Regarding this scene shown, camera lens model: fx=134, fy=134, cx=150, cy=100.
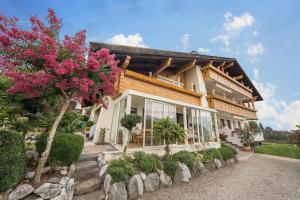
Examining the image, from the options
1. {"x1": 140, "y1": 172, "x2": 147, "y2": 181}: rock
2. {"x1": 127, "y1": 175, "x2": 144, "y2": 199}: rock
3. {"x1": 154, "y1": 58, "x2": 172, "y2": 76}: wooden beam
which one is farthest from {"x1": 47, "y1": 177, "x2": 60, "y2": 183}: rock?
{"x1": 154, "y1": 58, "x2": 172, "y2": 76}: wooden beam

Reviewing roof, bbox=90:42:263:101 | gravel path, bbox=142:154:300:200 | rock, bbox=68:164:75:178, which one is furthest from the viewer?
roof, bbox=90:42:263:101

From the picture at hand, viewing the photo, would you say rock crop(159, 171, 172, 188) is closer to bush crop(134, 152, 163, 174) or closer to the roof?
bush crop(134, 152, 163, 174)

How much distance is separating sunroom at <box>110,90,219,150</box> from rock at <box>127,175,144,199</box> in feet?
6.13

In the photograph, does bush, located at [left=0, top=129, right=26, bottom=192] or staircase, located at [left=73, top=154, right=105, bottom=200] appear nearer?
bush, located at [left=0, top=129, right=26, bottom=192]

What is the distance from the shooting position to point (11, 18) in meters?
3.71

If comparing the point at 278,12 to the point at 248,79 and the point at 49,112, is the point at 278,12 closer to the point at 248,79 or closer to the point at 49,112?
the point at 248,79

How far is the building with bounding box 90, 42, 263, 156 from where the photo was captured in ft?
26.3

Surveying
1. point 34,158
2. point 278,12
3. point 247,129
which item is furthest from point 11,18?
point 247,129

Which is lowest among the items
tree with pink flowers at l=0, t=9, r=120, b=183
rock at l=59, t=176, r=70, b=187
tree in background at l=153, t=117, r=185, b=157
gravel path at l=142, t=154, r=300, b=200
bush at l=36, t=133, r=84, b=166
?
gravel path at l=142, t=154, r=300, b=200

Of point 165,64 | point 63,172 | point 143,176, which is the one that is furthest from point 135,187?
point 165,64

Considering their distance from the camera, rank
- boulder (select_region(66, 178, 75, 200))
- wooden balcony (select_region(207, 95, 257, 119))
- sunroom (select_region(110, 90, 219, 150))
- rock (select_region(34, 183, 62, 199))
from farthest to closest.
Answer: wooden balcony (select_region(207, 95, 257, 119)) → sunroom (select_region(110, 90, 219, 150)) → boulder (select_region(66, 178, 75, 200)) → rock (select_region(34, 183, 62, 199))

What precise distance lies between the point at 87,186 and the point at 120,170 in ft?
3.85

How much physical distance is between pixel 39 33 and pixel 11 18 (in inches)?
26.1

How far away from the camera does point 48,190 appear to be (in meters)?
3.71
